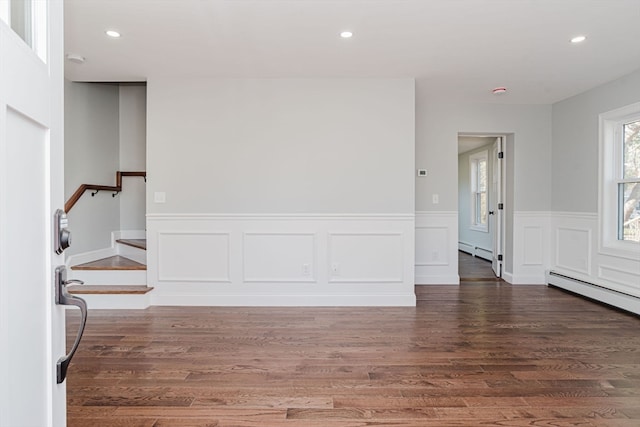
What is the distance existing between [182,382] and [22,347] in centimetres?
169

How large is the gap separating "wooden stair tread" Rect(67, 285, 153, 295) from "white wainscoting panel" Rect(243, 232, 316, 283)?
105 cm

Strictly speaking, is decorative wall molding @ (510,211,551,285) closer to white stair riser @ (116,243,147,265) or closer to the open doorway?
the open doorway

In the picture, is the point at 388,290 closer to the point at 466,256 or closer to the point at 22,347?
the point at 22,347

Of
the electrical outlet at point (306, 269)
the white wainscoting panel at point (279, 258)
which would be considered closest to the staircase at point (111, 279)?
the white wainscoting panel at point (279, 258)

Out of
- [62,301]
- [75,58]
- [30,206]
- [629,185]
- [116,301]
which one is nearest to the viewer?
[30,206]

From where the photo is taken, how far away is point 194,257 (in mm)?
3895

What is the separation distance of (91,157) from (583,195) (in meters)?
5.83

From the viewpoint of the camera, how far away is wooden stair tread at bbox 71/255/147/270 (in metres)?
3.92

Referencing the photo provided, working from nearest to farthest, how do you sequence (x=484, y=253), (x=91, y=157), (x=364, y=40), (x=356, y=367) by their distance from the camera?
1. (x=356, y=367)
2. (x=364, y=40)
3. (x=91, y=157)
4. (x=484, y=253)

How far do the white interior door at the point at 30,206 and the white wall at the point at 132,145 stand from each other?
171 inches

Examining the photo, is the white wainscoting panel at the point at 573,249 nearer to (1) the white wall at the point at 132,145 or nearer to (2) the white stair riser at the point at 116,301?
(2) the white stair riser at the point at 116,301

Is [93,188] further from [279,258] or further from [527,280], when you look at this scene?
[527,280]

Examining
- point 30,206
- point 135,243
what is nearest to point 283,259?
point 135,243

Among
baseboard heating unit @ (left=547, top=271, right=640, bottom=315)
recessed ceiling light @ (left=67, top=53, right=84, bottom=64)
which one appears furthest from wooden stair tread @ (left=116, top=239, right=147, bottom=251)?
baseboard heating unit @ (left=547, top=271, right=640, bottom=315)
